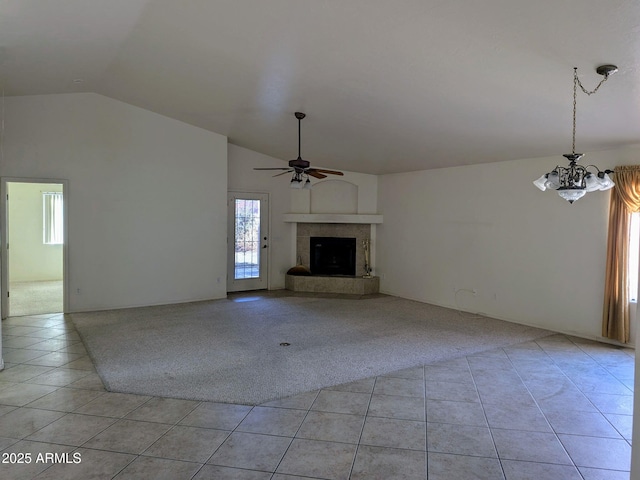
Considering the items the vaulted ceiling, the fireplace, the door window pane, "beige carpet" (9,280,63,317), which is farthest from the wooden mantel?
"beige carpet" (9,280,63,317)

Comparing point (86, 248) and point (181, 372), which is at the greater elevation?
point (86, 248)

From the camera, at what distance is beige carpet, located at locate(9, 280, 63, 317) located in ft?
21.6

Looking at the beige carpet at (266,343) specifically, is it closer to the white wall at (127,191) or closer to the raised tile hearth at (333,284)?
the white wall at (127,191)

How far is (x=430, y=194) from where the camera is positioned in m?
7.68

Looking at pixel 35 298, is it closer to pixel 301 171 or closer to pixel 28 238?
pixel 28 238

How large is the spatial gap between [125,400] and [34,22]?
12.0ft

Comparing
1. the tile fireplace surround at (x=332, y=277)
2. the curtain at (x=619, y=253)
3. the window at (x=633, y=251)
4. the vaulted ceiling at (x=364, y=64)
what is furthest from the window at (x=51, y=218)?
the window at (x=633, y=251)

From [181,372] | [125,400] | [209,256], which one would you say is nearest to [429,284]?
[209,256]

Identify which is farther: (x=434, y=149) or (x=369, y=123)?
(x=434, y=149)

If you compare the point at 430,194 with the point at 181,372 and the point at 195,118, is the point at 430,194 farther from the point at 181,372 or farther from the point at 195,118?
the point at 181,372

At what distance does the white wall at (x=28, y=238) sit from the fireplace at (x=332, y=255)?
582 cm

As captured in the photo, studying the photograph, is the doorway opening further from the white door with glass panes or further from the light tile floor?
the light tile floor

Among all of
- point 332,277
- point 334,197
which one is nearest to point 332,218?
point 334,197

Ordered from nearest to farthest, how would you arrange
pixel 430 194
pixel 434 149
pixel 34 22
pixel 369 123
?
pixel 34 22, pixel 369 123, pixel 434 149, pixel 430 194
